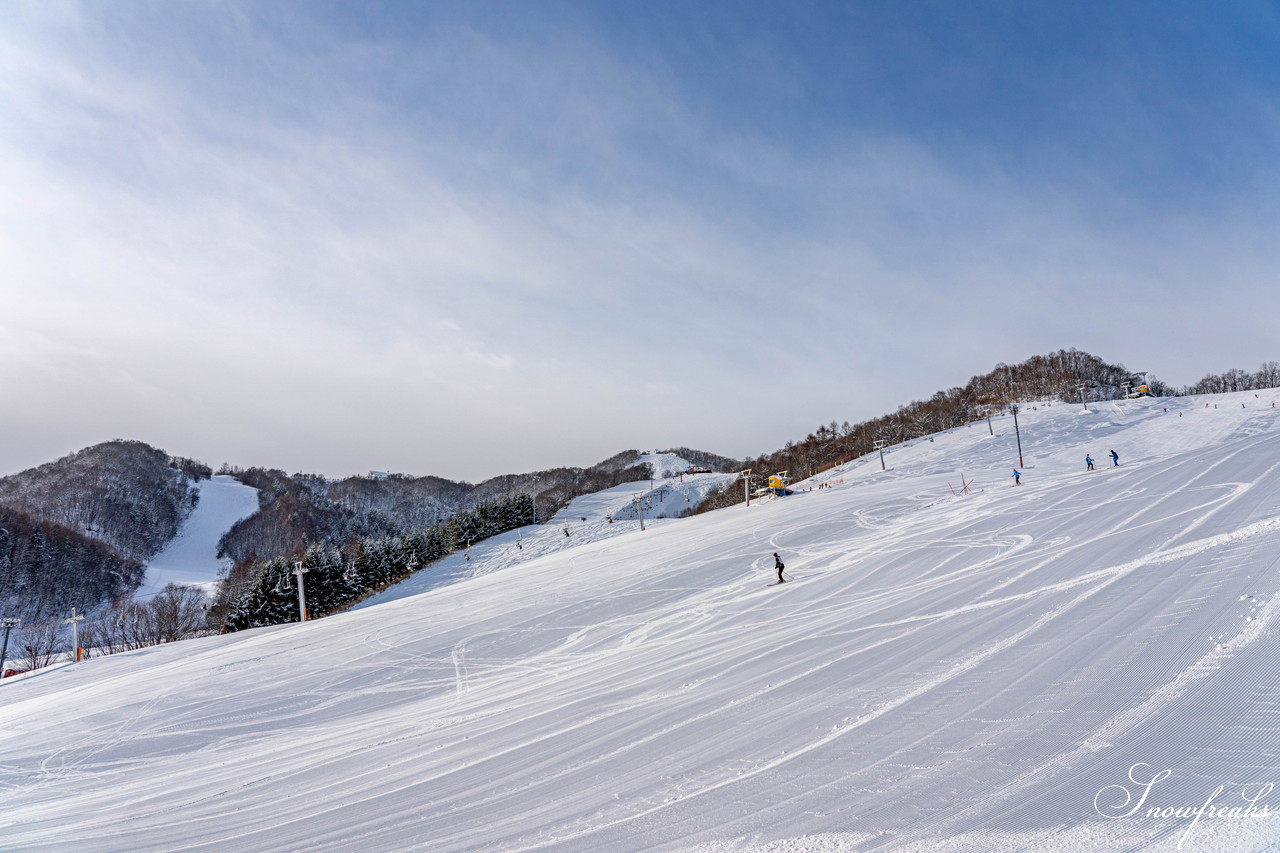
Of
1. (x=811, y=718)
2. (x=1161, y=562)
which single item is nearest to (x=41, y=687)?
(x=811, y=718)

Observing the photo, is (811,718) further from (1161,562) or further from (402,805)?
(1161,562)

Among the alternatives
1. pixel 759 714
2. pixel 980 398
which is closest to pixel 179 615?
pixel 759 714

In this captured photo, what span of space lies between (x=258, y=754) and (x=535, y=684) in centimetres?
488

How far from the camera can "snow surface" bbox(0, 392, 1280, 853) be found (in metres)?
5.36

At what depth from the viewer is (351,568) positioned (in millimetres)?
62969

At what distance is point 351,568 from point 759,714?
65.6 meters

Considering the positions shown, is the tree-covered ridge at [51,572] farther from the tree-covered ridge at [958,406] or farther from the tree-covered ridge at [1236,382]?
the tree-covered ridge at [1236,382]

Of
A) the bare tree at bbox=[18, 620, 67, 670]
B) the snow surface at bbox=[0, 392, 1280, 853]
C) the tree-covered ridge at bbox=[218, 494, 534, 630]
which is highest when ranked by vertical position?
the snow surface at bbox=[0, 392, 1280, 853]

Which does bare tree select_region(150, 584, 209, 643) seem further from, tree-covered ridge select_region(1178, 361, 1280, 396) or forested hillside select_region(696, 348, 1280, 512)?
tree-covered ridge select_region(1178, 361, 1280, 396)

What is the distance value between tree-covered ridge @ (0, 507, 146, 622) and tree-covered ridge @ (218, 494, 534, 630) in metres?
37.8

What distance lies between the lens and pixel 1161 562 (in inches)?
486

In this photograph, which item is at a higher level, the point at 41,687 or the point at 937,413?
the point at 937,413

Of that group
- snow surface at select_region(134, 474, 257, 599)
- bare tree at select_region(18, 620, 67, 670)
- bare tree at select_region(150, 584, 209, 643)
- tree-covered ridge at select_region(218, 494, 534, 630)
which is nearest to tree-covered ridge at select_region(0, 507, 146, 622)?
snow surface at select_region(134, 474, 257, 599)

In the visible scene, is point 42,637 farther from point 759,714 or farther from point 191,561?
point 759,714
